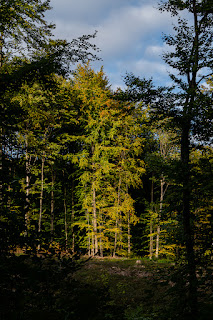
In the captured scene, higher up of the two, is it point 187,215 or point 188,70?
point 188,70

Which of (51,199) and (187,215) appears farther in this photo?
(51,199)

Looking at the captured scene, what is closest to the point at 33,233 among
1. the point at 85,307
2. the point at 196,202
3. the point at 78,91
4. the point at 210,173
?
the point at 85,307

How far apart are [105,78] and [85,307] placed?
1994 cm

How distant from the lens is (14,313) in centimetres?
221

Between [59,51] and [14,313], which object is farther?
[59,51]

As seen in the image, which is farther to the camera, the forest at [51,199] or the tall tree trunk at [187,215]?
the tall tree trunk at [187,215]

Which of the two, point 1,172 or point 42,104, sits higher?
point 42,104

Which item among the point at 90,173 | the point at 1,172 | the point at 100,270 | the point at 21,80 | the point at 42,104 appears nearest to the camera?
the point at 1,172

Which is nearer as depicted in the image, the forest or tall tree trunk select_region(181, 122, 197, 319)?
the forest

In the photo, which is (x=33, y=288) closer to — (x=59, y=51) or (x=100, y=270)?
(x=59, y=51)

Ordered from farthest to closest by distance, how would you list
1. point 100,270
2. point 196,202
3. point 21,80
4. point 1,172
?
point 100,270 → point 196,202 → point 21,80 → point 1,172

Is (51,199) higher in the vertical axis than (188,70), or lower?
lower

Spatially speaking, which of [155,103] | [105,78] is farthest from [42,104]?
[155,103]

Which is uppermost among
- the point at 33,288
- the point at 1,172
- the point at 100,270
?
the point at 1,172
